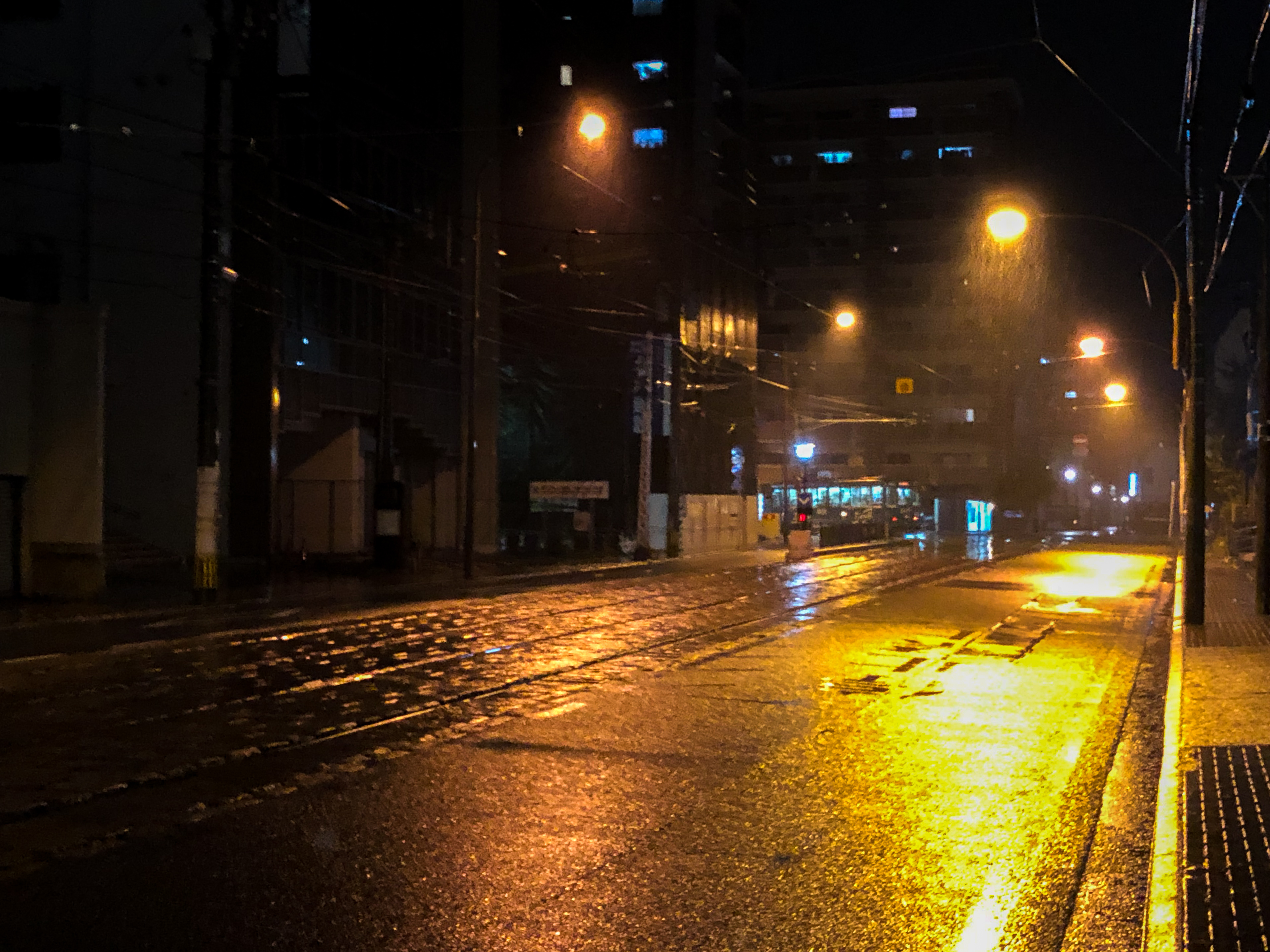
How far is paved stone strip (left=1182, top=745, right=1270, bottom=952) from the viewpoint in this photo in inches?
206

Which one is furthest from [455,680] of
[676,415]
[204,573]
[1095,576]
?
[676,415]

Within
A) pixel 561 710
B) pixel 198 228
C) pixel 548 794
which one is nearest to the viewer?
pixel 548 794

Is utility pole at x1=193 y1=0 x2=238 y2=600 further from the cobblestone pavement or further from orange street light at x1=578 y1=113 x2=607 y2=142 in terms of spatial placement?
orange street light at x1=578 y1=113 x2=607 y2=142

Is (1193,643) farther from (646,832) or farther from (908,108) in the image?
(908,108)

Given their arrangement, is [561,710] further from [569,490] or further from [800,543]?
[800,543]

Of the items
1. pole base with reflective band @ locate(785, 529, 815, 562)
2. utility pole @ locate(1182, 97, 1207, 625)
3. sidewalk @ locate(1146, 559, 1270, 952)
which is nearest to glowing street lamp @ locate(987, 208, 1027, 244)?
utility pole @ locate(1182, 97, 1207, 625)

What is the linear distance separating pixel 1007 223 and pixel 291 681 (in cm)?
1225

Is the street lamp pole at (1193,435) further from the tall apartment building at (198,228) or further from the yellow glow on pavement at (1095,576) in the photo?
the tall apartment building at (198,228)

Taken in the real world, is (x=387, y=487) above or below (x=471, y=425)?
below

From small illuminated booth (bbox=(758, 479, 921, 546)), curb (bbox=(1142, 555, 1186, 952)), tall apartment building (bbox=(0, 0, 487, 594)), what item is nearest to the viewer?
curb (bbox=(1142, 555, 1186, 952))

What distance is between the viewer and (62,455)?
23688mm

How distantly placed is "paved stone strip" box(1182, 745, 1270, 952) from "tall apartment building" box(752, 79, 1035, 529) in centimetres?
8936

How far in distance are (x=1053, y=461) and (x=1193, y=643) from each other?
11179 centimetres

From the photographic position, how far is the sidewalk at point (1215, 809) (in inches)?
212
